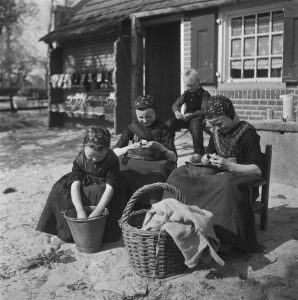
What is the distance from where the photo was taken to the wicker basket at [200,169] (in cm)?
380

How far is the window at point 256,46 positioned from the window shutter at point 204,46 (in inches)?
13.2

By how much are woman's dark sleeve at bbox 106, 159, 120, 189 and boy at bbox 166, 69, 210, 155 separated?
2.68 meters

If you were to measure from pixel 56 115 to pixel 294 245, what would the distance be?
10.7 meters

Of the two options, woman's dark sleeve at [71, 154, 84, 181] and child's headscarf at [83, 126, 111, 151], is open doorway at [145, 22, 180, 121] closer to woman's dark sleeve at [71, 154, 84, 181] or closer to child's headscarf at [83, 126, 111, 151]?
woman's dark sleeve at [71, 154, 84, 181]

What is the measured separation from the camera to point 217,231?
3500 mm

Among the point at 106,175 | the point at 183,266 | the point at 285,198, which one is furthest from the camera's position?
the point at 285,198

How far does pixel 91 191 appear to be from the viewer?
409 centimetres

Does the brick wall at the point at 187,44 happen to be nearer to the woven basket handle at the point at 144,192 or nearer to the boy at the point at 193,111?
the boy at the point at 193,111

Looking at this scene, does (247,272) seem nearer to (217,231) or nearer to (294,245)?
(217,231)

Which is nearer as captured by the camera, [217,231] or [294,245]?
[217,231]

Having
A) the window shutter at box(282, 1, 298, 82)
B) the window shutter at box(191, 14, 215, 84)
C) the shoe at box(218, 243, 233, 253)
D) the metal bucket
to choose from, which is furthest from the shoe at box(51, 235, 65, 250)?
the window shutter at box(191, 14, 215, 84)

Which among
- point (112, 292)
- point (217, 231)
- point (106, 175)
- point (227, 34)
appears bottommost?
point (112, 292)

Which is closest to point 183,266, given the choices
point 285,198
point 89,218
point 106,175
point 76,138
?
point 89,218

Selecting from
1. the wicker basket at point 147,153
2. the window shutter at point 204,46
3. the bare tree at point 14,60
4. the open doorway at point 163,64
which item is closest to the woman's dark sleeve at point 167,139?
the wicker basket at point 147,153
